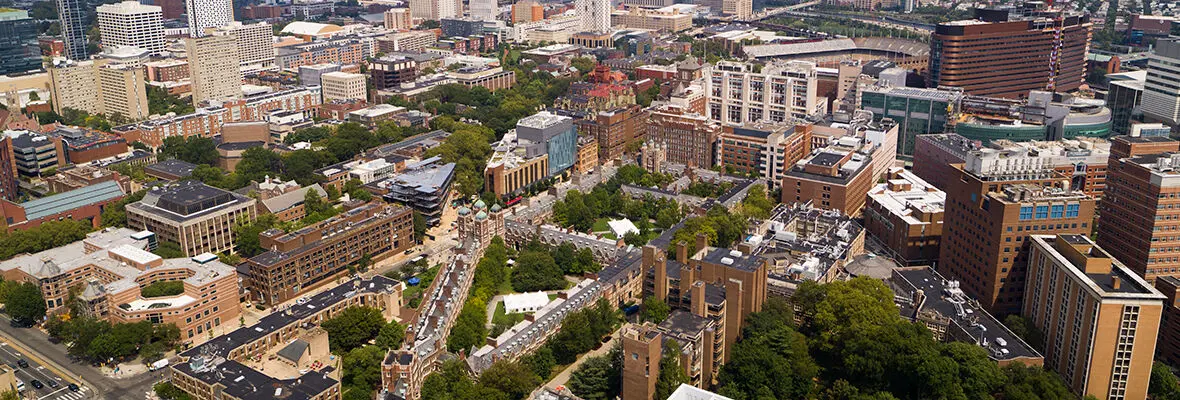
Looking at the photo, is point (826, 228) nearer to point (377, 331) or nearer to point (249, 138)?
point (377, 331)

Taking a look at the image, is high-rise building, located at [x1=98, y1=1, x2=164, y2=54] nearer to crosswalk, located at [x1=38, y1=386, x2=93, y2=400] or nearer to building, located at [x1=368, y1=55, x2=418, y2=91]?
building, located at [x1=368, y1=55, x2=418, y2=91]

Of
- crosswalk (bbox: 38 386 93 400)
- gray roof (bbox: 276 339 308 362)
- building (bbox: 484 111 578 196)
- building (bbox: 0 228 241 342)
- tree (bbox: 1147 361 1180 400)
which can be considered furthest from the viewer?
building (bbox: 484 111 578 196)

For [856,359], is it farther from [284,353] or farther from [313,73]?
[313,73]

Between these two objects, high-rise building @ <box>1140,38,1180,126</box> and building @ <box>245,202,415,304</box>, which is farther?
high-rise building @ <box>1140,38,1180,126</box>

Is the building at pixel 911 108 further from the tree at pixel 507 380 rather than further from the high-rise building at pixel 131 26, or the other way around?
the high-rise building at pixel 131 26

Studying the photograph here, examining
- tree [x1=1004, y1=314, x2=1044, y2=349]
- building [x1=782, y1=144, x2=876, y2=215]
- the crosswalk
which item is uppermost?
building [x1=782, y1=144, x2=876, y2=215]

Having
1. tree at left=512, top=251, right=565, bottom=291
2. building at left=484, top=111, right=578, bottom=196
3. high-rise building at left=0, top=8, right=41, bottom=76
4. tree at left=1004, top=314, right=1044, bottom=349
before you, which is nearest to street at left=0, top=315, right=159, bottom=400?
tree at left=512, top=251, right=565, bottom=291

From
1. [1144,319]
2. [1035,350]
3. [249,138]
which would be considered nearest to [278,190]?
[249,138]

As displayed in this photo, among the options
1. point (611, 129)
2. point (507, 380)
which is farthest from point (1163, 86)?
point (507, 380)
